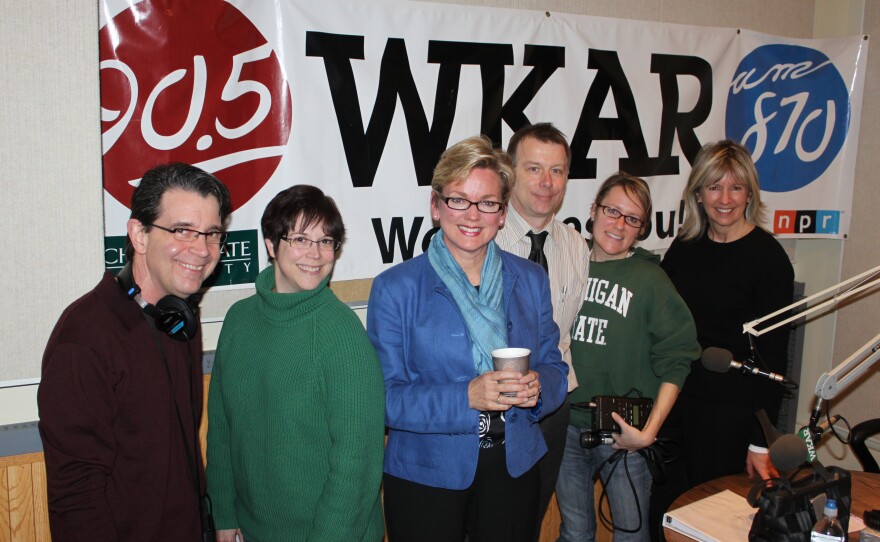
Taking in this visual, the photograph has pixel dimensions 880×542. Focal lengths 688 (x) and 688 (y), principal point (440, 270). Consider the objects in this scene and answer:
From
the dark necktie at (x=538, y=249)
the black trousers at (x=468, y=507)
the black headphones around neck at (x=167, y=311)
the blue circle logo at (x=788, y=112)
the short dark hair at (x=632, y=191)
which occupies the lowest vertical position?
the black trousers at (x=468, y=507)

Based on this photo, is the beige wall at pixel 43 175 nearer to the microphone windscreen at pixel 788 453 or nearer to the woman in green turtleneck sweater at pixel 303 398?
the woman in green turtleneck sweater at pixel 303 398

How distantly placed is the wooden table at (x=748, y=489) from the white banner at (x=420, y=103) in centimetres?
132

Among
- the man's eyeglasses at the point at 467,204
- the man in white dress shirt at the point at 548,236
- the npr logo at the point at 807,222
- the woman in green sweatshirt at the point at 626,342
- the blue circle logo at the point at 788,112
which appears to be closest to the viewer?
the man's eyeglasses at the point at 467,204

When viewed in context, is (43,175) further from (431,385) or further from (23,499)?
(431,385)

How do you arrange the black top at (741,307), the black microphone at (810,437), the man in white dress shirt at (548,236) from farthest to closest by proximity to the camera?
the black top at (741,307) → the man in white dress shirt at (548,236) → the black microphone at (810,437)

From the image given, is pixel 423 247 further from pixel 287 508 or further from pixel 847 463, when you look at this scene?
pixel 847 463

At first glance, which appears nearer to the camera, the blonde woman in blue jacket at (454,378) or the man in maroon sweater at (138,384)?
the man in maroon sweater at (138,384)

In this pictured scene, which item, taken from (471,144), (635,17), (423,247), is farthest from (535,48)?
(471,144)

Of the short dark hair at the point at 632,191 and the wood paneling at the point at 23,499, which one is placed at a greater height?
the short dark hair at the point at 632,191

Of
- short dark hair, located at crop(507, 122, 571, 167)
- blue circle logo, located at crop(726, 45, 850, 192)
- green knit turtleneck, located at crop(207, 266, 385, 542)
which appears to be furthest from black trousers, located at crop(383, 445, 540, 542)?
blue circle logo, located at crop(726, 45, 850, 192)

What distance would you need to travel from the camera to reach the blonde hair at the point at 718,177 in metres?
2.59

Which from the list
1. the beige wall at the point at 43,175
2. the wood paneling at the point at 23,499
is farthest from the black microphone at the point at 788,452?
the wood paneling at the point at 23,499

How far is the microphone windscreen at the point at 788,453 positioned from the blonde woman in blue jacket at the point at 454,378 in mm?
564

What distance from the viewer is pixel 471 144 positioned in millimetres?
1847
